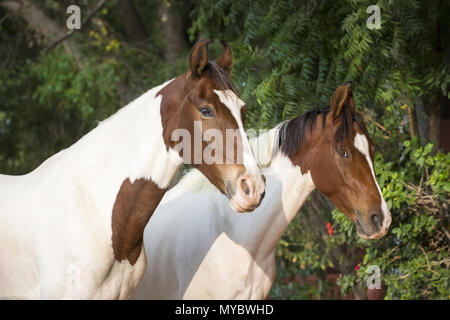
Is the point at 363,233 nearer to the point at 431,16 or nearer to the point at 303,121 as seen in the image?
the point at 303,121

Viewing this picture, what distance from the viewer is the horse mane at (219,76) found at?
119 inches

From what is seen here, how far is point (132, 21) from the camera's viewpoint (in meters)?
10.8

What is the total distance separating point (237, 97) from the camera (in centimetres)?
307

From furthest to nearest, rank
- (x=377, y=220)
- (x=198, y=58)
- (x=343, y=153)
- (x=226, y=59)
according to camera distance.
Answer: (x=343, y=153) → (x=377, y=220) → (x=226, y=59) → (x=198, y=58)

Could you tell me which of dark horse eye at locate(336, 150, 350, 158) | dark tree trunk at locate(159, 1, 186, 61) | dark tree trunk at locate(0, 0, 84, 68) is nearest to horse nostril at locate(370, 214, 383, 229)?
dark horse eye at locate(336, 150, 350, 158)

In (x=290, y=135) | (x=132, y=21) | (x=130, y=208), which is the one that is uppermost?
(x=132, y=21)

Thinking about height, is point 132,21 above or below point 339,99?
above

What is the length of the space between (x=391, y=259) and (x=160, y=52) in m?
6.31

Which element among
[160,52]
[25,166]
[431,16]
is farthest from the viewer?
[25,166]

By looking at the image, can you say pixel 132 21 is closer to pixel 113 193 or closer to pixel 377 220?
pixel 377 220

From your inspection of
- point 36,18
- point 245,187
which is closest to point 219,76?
point 245,187

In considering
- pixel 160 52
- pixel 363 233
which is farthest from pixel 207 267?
pixel 160 52

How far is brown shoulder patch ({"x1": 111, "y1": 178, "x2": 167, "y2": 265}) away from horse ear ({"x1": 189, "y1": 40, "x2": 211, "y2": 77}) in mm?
526

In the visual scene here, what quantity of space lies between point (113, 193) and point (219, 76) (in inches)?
27.6
